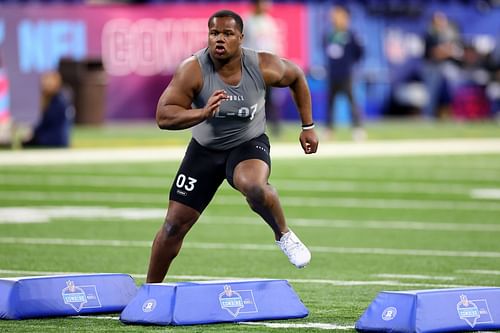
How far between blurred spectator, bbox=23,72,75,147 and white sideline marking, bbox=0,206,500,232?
7.53m

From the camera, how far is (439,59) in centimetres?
3512

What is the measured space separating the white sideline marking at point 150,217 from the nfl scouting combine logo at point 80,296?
21.3 feet

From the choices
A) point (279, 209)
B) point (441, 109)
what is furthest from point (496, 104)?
point (279, 209)

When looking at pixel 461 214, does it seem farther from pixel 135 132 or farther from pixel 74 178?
pixel 135 132

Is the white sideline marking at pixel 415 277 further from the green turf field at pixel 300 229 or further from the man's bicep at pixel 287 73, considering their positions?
the man's bicep at pixel 287 73

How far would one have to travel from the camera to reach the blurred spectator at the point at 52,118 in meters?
24.4

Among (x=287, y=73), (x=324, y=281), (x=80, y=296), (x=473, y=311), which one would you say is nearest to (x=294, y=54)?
(x=324, y=281)

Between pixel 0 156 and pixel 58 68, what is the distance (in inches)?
330

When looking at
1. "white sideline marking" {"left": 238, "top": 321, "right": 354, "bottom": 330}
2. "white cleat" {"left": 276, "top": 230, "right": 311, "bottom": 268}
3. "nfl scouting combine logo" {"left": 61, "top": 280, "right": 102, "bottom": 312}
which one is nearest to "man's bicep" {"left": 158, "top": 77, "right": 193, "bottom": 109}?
"white cleat" {"left": 276, "top": 230, "right": 311, "bottom": 268}

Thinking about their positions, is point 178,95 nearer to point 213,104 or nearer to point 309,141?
point 213,104

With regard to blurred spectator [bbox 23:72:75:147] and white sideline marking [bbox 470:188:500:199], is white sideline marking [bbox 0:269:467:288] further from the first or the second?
blurred spectator [bbox 23:72:75:147]

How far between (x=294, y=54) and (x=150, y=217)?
1872cm

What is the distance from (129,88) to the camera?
109 ft

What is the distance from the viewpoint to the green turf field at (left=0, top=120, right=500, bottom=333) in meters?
11.2
